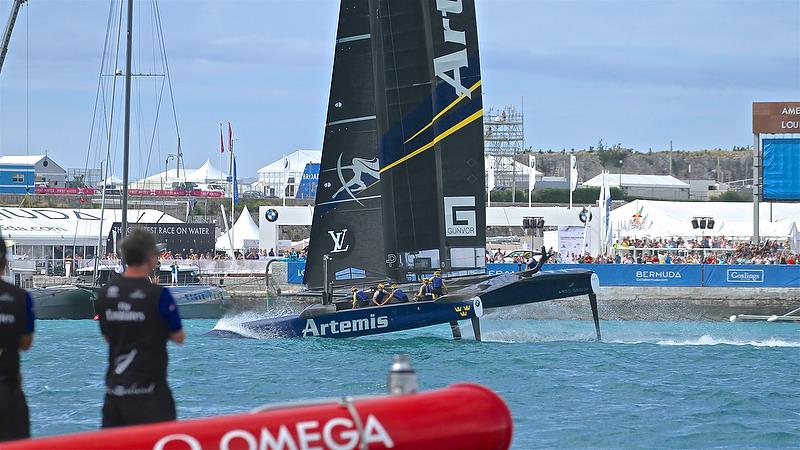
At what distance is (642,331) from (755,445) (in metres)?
17.0

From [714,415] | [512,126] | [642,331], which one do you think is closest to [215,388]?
[714,415]

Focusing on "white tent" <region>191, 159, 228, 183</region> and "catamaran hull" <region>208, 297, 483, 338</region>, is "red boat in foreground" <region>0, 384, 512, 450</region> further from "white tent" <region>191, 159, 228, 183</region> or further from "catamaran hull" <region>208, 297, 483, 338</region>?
"white tent" <region>191, 159, 228, 183</region>

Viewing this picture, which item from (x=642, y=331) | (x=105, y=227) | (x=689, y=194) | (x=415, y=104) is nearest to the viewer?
(x=415, y=104)

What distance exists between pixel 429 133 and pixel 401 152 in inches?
25.9

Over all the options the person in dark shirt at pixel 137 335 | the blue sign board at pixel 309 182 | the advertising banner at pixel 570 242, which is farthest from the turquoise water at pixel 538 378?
the blue sign board at pixel 309 182

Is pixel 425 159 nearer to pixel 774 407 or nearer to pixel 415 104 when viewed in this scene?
pixel 415 104

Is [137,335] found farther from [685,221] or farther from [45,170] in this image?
[45,170]

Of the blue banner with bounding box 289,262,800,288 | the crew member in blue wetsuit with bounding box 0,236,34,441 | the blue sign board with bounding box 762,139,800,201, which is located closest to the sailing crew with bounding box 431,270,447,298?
the blue banner with bounding box 289,262,800,288

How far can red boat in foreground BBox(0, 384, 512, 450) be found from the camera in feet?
16.3

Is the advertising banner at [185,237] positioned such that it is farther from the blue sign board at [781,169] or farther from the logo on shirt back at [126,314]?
the logo on shirt back at [126,314]

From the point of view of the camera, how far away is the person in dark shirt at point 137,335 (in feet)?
18.4

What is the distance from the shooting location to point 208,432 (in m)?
5.05

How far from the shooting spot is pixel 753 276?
109 feet

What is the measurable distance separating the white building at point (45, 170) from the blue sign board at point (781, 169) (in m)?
50.5
